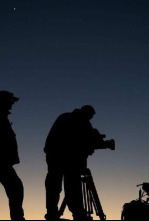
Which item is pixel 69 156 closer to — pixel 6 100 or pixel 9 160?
pixel 9 160

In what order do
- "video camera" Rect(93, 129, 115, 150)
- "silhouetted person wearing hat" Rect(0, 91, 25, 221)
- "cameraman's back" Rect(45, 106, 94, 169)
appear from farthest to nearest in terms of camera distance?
"video camera" Rect(93, 129, 115, 150), "cameraman's back" Rect(45, 106, 94, 169), "silhouetted person wearing hat" Rect(0, 91, 25, 221)

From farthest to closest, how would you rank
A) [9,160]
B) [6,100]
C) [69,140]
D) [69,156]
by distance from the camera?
[69,140] < [69,156] < [6,100] < [9,160]

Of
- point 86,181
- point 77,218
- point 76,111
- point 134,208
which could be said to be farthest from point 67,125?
point 134,208

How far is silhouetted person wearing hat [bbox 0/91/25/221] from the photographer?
5812 millimetres

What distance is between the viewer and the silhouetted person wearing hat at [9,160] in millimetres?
5812

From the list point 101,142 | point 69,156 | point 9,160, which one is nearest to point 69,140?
point 69,156

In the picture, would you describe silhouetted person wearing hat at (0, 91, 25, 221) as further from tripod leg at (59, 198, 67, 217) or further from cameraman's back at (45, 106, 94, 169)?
tripod leg at (59, 198, 67, 217)

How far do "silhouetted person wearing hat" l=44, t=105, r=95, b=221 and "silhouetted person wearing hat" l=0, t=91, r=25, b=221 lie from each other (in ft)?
3.96

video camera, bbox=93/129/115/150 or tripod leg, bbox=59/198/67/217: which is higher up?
video camera, bbox=93/129/115/150

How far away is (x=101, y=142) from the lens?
7.44 m

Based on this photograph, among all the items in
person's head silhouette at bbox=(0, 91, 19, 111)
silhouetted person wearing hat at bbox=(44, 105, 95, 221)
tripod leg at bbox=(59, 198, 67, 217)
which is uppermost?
person's head silhouette at bbox=(0, 91, 19, 111)

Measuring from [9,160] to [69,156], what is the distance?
158cm

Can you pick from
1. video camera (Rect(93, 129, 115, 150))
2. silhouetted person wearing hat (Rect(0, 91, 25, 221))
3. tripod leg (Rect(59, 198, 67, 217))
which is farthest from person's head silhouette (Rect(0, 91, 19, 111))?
tripod leg (Rect(59, 198, 67, 217))

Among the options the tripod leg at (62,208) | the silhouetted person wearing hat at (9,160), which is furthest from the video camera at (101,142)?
the silhouetted person wearing hat at (9,160)
